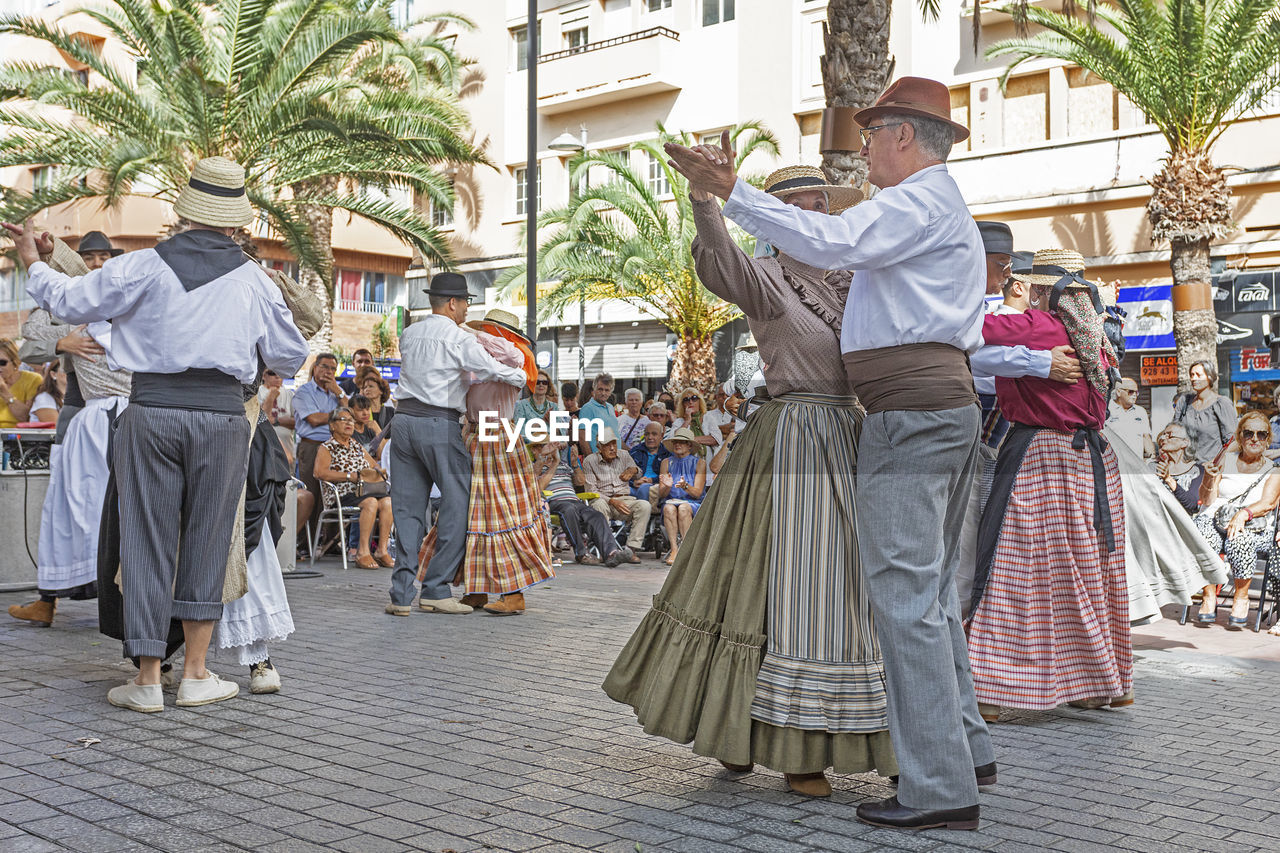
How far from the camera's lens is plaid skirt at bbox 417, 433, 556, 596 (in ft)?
29.7

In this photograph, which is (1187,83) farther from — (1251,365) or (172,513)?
(172,513)

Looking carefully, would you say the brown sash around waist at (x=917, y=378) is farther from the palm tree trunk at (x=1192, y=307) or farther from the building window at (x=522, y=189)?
the building window at (x=522, y=189)

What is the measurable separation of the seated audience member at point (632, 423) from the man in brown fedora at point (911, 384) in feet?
36.8

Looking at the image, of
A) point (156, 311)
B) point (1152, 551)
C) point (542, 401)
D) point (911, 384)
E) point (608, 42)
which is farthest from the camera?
point (608, 42)

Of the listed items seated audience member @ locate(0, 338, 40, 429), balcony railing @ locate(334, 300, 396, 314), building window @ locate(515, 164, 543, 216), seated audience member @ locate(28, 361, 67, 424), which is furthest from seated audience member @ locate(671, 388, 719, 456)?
balcony railing @ locate(334, 300, 396, 314)

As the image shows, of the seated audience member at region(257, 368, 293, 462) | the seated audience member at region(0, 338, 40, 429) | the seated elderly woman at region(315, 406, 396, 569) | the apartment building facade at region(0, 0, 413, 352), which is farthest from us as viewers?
the apartment building facade at region(0, 0, 413, 352)

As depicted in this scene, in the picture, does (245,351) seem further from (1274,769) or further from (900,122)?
(1274,769)

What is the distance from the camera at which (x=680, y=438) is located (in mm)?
14242

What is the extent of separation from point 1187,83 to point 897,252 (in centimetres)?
1903

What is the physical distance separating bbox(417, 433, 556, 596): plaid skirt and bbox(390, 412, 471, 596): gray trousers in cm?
8

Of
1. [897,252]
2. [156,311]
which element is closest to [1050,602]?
[897,252]

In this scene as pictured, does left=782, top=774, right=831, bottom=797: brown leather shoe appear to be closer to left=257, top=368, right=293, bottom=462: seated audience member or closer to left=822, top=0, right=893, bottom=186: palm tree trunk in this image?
left=822, top=0, right=893, bottom=186: palm tree trunk

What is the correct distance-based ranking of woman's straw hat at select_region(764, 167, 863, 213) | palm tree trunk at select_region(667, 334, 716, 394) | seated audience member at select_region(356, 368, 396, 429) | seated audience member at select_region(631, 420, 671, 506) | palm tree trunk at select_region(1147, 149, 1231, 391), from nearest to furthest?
1. woman's straw hat at select_region(764, 167, 863, 213)
2. seated audience member at select_region(356, 368, 396, 429)
3. seated audience member at select_region(631, 420, 671, 506)
4. palm tree trunk at select_region(1147, 149, 1231, 391)
5. palm tree trunk at select_region(667, 334, 716, 394)

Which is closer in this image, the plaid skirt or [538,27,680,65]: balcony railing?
the plaid skirt
